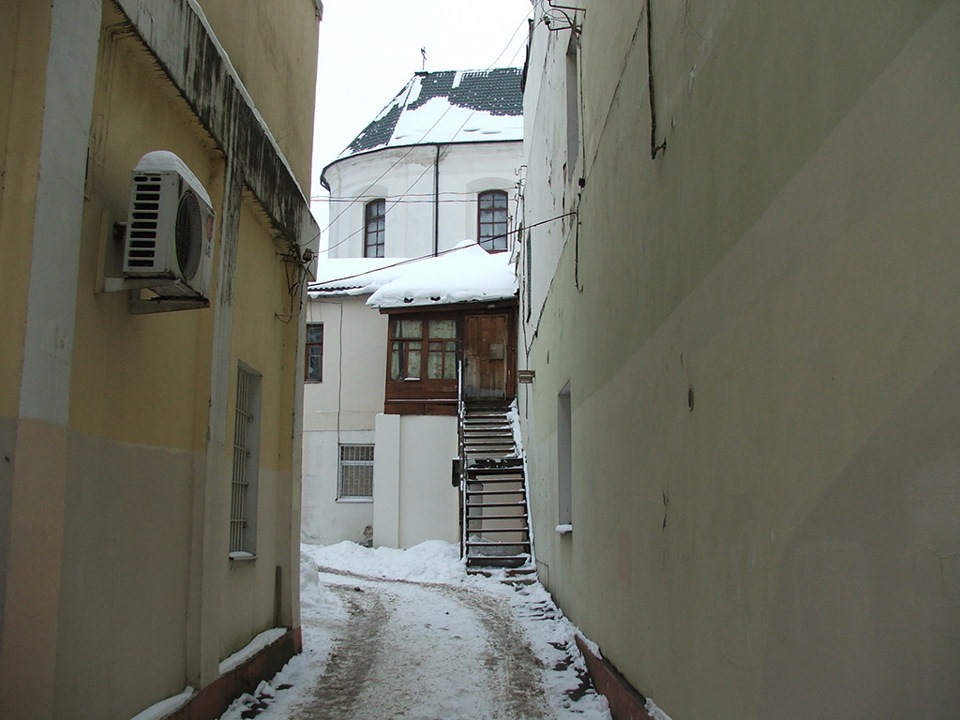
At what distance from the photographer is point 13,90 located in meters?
3.58

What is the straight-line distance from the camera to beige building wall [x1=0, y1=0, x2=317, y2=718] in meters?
3.54

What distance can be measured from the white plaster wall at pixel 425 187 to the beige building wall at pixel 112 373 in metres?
20.0

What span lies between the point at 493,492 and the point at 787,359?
11992mm

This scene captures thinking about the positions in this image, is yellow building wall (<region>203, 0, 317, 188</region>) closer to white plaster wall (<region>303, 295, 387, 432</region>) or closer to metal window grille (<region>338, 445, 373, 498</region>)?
white plaster wall (<region>303, 295, 387, 432</region>)

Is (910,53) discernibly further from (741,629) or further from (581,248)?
(581,248)

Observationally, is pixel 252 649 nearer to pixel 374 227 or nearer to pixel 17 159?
pixel 17 159

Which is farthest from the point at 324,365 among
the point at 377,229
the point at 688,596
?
the point at 688,596

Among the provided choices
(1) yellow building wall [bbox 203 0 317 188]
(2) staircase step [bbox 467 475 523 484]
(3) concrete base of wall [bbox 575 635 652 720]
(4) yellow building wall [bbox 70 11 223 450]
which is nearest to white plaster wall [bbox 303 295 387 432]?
(2) staircase step [bbox 467 475 523 484]

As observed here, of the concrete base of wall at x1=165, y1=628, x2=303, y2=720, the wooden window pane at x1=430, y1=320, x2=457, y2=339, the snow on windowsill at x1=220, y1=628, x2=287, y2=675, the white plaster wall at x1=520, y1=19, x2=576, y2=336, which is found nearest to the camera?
the concrete base of wall at x1=165, y1=628, x2=303, y2=720

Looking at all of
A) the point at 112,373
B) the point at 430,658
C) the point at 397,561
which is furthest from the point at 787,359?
the point at 397,561

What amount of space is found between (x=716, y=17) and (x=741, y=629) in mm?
2416

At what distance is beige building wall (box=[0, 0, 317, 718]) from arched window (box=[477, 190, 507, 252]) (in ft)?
65.0

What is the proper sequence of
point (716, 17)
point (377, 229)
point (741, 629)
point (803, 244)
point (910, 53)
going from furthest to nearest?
point (377, 229), point (716, 17), point (741, 629), point (803, 244), point (910, 53)

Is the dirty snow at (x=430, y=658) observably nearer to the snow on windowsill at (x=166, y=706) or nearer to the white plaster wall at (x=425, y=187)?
the snow on windowsill at (x=166, y=706)
